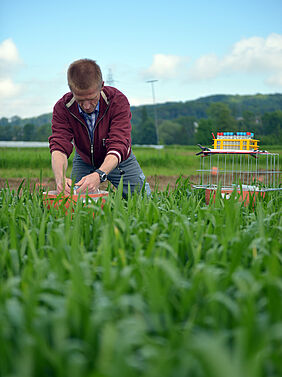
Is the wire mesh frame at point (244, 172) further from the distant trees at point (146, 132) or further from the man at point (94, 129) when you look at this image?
the distant trees at point (146, 132)

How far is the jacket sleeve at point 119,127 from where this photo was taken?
3218 millimetres

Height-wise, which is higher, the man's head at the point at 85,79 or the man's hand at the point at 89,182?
the man's head at the point at 85,79

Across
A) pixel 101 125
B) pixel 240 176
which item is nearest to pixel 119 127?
pixel 101 125

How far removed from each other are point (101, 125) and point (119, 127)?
0.18 m

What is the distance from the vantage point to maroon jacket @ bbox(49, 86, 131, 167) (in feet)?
10.8

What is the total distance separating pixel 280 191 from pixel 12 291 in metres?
3.04

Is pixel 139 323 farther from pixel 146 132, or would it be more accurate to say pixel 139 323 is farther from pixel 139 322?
pixel 146 132

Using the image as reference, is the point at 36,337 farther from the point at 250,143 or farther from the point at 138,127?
the point at 138,127

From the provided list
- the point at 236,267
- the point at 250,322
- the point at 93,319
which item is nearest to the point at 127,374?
the point at 93,319

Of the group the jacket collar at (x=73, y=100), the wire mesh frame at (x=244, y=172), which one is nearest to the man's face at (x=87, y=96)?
the jacket collar at (x=73, y=100)

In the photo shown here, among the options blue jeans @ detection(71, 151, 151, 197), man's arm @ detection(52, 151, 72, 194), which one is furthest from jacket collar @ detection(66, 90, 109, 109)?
blue jeans @ detection(71, 151, 151, 197)

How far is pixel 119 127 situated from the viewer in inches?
130

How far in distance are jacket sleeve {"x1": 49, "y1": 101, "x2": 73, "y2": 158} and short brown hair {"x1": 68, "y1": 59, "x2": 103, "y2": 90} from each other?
1.89 ft

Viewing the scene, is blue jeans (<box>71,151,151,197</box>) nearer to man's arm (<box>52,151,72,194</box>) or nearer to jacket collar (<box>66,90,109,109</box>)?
man's arm (<box>52,151,72,194</box>)
